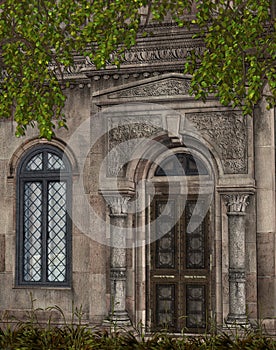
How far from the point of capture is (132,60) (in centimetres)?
1689

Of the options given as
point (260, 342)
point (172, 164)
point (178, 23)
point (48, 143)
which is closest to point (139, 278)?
point (172, 164)

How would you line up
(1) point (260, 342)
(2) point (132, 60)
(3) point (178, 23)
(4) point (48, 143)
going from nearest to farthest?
(1) point (260, 342), (3) point (178, 23), (2) point (132, 60), (4) point (48, 143)

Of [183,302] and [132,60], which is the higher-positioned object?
[132,60]

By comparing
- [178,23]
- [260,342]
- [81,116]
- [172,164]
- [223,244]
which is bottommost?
[260,342]

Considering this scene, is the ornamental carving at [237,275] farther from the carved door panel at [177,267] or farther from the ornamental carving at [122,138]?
the ornamental carving at [122,138]

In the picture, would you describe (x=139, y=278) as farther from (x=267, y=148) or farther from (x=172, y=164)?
(x=267, y=148)

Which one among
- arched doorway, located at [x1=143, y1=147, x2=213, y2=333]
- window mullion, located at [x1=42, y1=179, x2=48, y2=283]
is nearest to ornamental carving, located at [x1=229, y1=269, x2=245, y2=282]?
arched doorway, located at [x1=143, y1=147, x2=213, y2=333]

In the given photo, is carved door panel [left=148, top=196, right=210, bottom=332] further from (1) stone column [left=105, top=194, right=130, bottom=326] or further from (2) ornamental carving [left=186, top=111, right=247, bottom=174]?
(2) ornamental carving [left=186, top=111, right=247, bottom=174]

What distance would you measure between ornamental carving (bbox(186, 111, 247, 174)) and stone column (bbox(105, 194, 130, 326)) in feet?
7.45

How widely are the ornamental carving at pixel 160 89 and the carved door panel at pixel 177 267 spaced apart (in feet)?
7.51

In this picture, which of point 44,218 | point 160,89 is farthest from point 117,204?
point 160,89

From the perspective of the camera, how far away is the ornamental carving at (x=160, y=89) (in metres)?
16.5

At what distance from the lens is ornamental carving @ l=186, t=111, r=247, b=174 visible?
1611cm

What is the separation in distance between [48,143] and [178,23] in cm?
446
